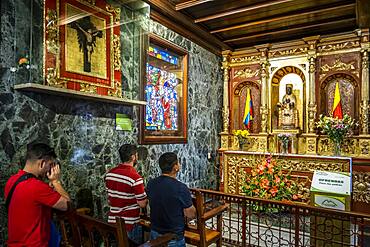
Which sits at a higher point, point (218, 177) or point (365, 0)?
point (365, 0)

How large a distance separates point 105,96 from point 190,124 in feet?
9.14

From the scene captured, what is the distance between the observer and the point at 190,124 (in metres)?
6.12

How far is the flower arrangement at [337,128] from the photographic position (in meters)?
5.85

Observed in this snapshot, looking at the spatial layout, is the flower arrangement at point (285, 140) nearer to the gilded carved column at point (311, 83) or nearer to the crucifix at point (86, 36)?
the gilded carved column at point (311, 83)

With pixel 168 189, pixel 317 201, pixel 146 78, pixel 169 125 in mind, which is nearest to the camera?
pixel 168 189

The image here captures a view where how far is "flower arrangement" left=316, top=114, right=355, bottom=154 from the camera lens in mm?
5852

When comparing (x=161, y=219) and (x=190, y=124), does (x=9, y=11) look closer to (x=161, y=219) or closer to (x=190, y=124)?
(x=161, y=219)

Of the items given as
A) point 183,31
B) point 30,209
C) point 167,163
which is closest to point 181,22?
point 183,31

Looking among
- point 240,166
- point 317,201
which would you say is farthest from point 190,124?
point 317,201

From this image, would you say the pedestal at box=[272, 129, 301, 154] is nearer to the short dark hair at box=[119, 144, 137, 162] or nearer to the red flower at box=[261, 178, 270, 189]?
the red flower at box=[261, 178, 270, 189]

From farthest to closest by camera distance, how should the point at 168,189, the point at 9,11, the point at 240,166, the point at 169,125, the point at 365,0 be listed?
the point at 240,166 → the point at 169,125 → the point at 365,0 → the point at 9,11 → the point at 168,189

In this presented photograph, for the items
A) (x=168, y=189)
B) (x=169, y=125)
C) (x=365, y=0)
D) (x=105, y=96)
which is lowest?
(x=168, y=189)

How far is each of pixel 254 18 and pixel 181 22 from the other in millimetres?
1594

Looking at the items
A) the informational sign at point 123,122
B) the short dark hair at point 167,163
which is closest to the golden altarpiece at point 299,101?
the informational sign at point 123,122
